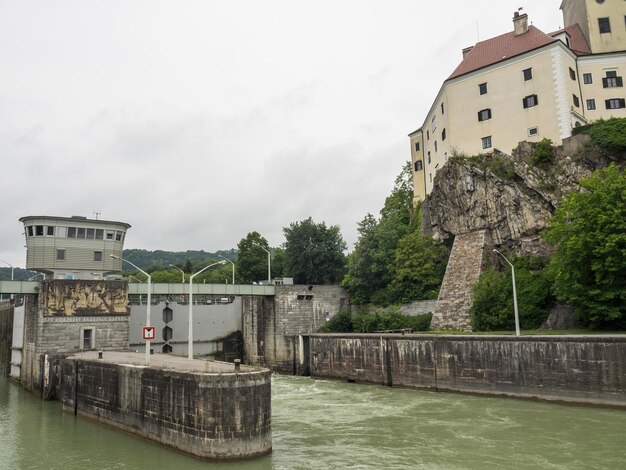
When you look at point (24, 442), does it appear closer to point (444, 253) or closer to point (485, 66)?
point (444, 253)

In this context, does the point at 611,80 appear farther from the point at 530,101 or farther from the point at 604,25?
the point at 530,101

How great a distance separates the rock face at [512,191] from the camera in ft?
140

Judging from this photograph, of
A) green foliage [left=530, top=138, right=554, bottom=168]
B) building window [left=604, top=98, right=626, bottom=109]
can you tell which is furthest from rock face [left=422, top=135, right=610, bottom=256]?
building window [left=604, top=98, right=626, bottom=109]

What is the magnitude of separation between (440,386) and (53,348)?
2909 cm

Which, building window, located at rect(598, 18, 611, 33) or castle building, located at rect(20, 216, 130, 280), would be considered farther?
building window, located at rect(598, 18, 611, 33)

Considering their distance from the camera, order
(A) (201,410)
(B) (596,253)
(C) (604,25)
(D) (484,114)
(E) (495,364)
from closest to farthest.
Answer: (A) (201,410), (B) (596,253), (E) (495,364), (D) (484,114), (C) (604,25)

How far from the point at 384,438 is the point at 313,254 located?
3908 cm

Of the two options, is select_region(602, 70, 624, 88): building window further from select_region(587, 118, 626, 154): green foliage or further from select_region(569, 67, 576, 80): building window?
select_region(587, 118, 626, 154): green foliage

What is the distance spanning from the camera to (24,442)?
2377 centimetres

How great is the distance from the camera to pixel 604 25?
1962 inches

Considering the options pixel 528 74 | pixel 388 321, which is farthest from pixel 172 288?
pixel 528 74

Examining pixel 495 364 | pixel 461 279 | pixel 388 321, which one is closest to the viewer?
pixel 495 364

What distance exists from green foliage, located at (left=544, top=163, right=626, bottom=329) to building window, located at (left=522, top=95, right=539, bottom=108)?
14.8 m

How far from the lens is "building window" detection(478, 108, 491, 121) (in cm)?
4897
